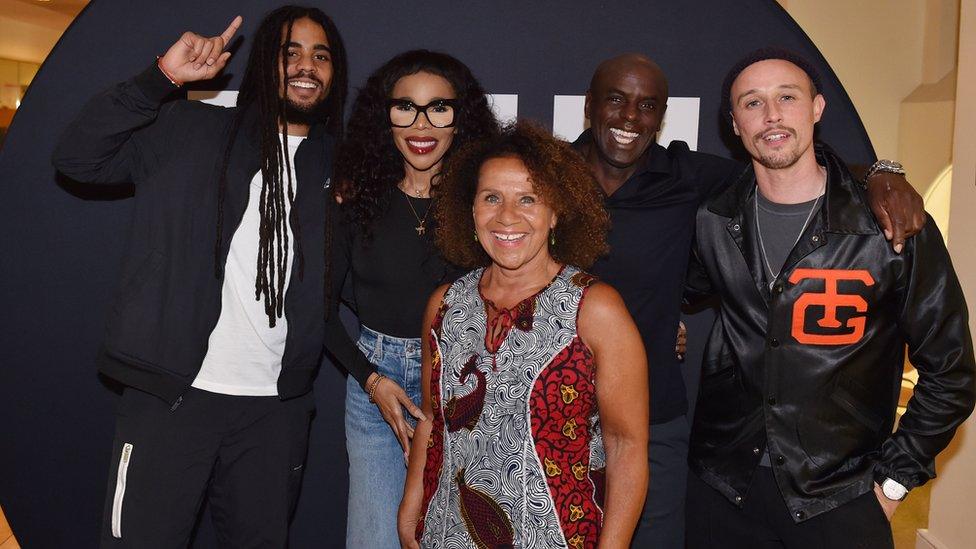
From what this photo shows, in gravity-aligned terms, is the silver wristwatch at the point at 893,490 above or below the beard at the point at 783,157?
below

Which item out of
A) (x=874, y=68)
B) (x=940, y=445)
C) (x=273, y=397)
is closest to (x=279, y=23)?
(x=273, y=397)

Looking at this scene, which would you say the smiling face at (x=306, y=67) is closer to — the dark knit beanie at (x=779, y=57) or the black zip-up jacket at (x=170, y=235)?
the black zip-up jacket at (x=170, y=235)

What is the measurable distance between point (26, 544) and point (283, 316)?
1.78m

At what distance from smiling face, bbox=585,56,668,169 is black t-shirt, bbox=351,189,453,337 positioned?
1.87ft

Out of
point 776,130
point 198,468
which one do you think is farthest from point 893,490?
point 198,468

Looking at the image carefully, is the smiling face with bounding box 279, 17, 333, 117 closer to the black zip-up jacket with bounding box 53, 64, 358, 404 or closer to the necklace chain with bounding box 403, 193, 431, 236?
the black zip-up jacket with bounding box 53, 64, 358, 404

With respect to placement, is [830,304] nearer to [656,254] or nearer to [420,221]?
[656,254]

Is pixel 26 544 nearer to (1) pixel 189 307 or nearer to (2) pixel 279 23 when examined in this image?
(1) pixel 189 307

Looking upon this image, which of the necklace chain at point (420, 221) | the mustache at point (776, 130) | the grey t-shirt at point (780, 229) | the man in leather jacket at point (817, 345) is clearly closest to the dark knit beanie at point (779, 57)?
the man in leather jacket at point (817, 345)

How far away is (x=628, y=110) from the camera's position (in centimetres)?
237

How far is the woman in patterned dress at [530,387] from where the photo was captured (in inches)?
68.7

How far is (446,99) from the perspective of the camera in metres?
2.43

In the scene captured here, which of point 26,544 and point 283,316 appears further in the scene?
point 26,544

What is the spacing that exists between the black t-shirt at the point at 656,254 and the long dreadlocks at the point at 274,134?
2.85 feet
